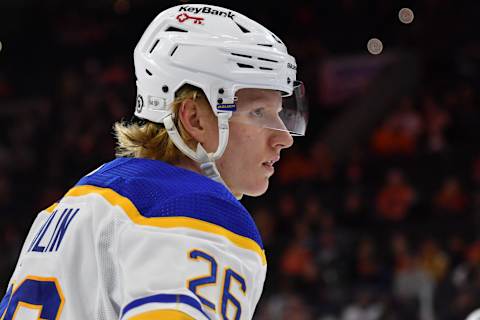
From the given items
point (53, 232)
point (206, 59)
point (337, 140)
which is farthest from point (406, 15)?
point (53, 232)

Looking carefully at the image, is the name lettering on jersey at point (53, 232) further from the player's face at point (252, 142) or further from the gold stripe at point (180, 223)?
the player's face at point (252, 142)

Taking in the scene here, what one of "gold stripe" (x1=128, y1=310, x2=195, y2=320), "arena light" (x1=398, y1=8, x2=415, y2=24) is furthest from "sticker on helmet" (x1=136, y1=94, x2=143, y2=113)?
"arena light" (x1=398, y1=8, x2=415, y2=24)

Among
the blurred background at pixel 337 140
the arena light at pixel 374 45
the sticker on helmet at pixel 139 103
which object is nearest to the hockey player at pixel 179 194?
the sticker on helmet at pixel 139 103

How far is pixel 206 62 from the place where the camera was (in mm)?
1583

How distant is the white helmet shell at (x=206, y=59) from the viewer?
1586 mm

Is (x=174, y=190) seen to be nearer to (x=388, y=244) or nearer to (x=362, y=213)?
(x=388, y=244)

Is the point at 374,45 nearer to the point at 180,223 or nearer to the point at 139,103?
the point at 139,103

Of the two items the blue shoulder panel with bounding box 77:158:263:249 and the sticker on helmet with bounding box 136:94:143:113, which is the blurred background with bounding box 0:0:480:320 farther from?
the blue shoulder panel with bounding box 77:158:263:249

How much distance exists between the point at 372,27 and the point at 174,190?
382 inches

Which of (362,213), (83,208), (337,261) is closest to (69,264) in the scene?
(83,208)

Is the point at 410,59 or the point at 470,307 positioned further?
the point at 410,59

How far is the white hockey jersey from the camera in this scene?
1279 millimetres

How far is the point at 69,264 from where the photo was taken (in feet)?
4.71

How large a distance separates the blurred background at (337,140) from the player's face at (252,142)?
3.53 metres
